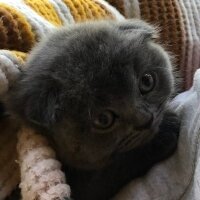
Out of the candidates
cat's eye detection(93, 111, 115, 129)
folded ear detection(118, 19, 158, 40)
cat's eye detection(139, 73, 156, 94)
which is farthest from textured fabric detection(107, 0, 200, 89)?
cat's eye detection(93, 111, 115, 129)

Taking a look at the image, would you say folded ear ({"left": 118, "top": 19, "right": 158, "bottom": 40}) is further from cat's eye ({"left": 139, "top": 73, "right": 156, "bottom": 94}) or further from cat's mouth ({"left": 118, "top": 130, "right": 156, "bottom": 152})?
cat's mouth ({"left": 118, "top": 130, "right": 156, "bottom": 152})

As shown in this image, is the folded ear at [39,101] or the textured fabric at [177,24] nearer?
the folded ear at [39,101]

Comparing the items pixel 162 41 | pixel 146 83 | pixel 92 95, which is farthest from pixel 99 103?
pixel 162 41

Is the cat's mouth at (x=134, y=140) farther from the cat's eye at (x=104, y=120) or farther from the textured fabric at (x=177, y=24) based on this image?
the textured fabric at (x=177, y=24)

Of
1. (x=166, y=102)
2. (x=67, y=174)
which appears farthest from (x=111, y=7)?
(x=67, y=174)

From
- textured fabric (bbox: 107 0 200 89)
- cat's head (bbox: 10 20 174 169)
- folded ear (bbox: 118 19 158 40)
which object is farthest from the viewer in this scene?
textured fabric (bbox: 107 0 200 89)

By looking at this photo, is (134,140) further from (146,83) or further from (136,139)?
(146,83)

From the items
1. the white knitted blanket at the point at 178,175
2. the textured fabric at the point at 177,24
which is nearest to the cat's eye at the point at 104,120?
the white knitted blanket at the point at 178,175

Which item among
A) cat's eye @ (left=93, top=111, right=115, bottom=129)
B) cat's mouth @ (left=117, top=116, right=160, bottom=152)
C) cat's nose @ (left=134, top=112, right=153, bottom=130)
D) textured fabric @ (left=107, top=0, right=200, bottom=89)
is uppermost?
cat's eye @ (left=93, top=111, right=115, bottom=129)
